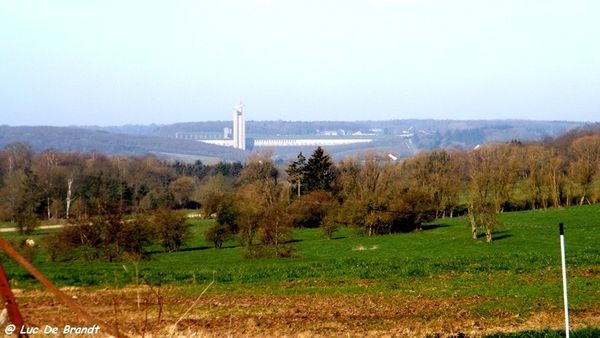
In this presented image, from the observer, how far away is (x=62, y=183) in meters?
56.8

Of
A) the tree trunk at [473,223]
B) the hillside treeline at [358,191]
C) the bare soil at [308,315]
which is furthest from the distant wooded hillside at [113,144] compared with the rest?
the bare soil at [308,315]

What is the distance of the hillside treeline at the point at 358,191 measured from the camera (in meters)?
45.9

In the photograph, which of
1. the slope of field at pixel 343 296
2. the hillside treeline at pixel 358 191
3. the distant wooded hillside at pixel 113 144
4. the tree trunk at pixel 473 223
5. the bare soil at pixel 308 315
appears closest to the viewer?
the bare soil at pixel 308 315

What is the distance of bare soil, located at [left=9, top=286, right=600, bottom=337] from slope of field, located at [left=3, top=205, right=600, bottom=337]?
2 cm

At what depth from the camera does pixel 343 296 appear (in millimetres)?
12898

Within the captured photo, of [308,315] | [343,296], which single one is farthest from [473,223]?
[308,315]

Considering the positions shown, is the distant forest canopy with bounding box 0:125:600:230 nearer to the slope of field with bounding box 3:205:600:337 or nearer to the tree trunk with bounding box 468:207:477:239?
the tree trunk with bounding box 468:207:477:239

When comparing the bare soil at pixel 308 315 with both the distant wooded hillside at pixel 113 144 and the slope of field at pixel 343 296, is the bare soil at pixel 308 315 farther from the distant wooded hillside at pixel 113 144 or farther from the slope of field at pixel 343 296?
the distant wooded hillside at pixel 113 144

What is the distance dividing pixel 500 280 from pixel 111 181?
160ft

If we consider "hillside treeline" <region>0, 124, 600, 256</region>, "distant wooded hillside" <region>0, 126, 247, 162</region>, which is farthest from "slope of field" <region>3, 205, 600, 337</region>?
"distant wooded hillside" <region>0, 126, 247, 162</region>

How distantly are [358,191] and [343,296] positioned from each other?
39.6 metres

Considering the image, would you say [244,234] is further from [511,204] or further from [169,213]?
[511,204]

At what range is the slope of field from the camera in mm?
9523

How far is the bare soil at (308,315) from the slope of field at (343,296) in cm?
2
